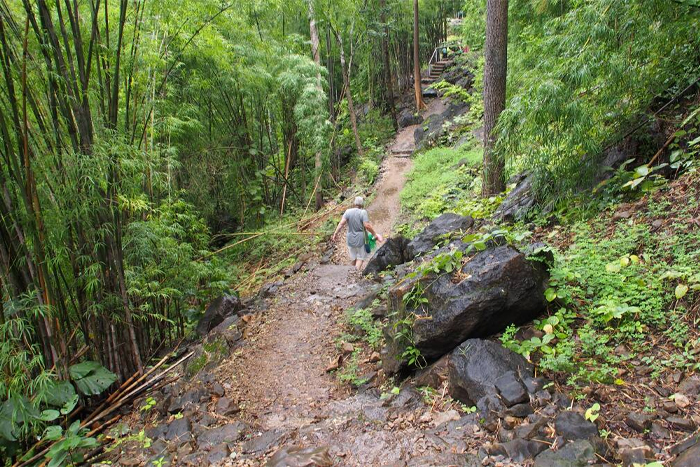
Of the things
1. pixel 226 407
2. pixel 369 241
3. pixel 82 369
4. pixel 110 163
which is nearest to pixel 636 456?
pixel 226 407

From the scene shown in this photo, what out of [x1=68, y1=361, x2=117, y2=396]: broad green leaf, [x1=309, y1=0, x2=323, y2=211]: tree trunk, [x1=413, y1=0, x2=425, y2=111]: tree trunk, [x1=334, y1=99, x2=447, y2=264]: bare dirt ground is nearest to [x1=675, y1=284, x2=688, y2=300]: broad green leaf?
[x1=68, y1=361, x2=117, y2=396]: broad green leaf

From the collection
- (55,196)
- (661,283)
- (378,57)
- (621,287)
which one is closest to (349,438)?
(621,287)

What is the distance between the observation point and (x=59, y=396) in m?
3.69

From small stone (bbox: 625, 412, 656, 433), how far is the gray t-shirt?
4.59 m

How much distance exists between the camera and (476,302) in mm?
3094

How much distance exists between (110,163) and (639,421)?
4445 millimetres

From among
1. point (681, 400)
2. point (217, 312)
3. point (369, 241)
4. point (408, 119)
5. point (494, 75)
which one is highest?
point (494, 75)

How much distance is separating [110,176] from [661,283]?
4820 mm

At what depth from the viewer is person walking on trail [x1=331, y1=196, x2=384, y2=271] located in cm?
643

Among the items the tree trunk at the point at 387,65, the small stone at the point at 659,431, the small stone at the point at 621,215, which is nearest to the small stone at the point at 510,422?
the small stone at the point at 659,431

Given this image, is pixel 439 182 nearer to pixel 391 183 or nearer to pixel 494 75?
pixel 391 183

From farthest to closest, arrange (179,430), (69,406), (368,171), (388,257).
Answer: (368,171)
(388,257)
(179,430)
(69,406)

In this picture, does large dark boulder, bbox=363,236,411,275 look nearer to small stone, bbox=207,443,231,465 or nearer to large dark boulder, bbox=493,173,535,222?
large dark boulder, bbox=493,173,535,222

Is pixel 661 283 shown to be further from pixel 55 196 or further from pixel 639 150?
pixel 55 196
